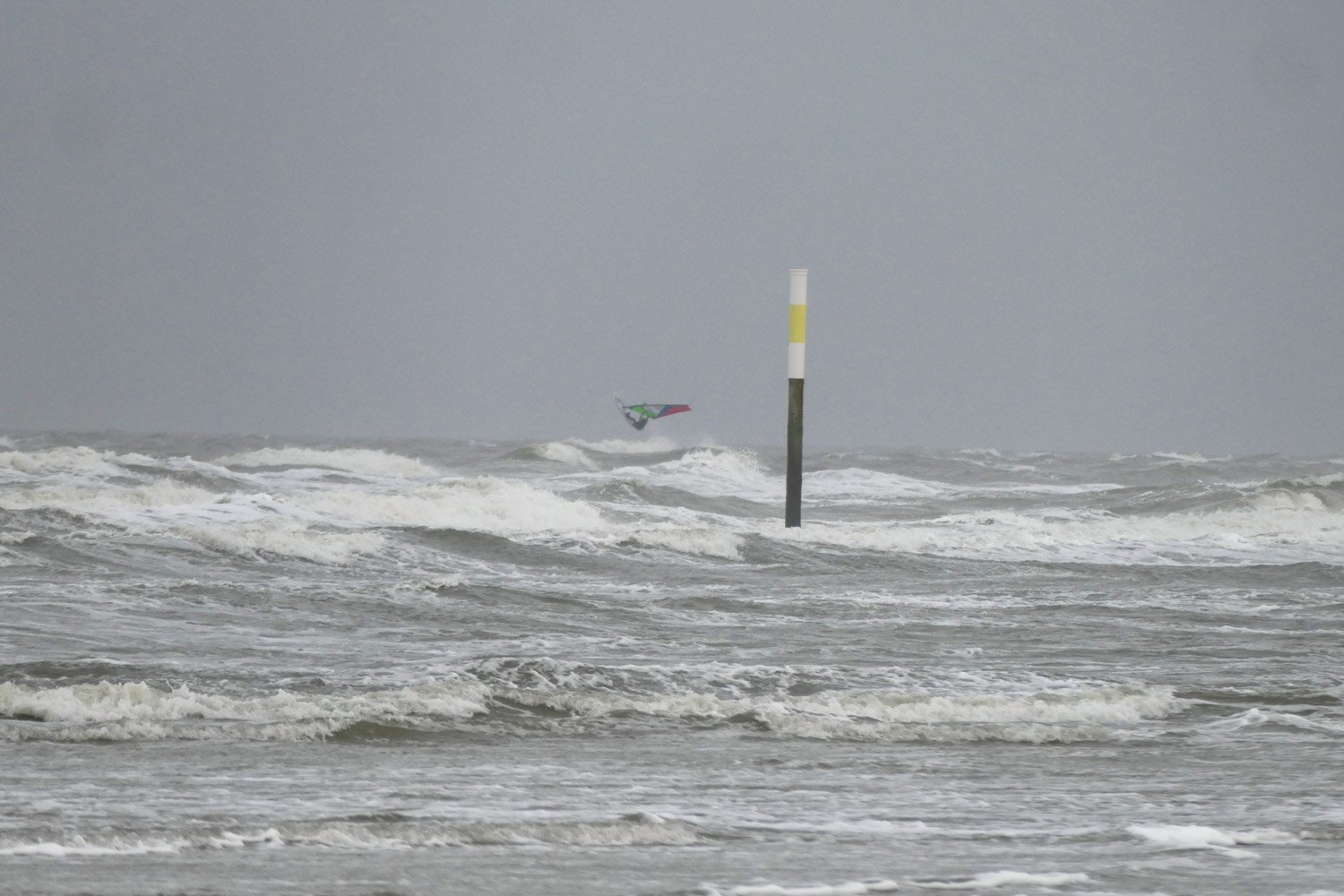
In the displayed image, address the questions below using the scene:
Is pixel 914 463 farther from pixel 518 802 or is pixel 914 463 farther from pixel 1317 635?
pixel 518 802

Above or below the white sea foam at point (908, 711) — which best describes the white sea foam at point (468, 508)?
above

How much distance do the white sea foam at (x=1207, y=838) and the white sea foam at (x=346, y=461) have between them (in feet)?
109

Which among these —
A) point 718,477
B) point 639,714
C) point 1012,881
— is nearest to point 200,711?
point 639,714

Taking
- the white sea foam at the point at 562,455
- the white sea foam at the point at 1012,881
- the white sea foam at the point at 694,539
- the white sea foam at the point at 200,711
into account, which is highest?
the white sea foam at the point at 562,455

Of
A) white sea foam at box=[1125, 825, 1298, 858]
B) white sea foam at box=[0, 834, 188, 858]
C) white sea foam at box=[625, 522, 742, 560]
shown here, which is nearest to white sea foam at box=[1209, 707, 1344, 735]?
white sea foam at box=[1125, 825, 1298, 858]

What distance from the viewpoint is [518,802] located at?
16.1 feet

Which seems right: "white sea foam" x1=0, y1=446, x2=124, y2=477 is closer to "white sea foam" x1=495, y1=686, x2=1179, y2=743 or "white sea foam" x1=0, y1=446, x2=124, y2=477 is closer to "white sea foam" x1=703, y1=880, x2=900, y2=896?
"white sea foam" x1=495, y1=686, x2=1179, y2=743

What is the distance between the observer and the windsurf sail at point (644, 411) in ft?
157

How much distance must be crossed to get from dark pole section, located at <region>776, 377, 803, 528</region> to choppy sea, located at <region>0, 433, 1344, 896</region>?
2.27 meters

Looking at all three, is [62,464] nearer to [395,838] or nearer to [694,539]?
[694,539]

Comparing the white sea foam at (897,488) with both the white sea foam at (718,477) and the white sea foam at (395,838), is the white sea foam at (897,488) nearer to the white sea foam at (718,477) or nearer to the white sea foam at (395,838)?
the white sea foam at (718,477)

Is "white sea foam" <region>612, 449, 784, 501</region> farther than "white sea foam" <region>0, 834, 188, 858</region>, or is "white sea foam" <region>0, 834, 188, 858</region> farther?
"white sea foam" <region>612, 449, 784, 501</region>

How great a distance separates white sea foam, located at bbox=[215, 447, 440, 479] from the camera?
38719mm

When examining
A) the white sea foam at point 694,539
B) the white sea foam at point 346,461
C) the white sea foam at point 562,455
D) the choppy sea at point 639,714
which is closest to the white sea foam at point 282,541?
the choppy sea at point 639,714
